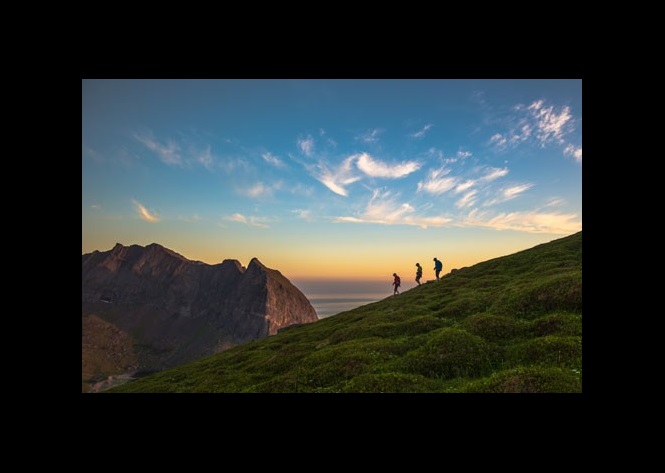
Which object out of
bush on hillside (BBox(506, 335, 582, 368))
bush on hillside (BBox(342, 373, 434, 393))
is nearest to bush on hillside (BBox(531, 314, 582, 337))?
bush on hillside (BBox(506, 335, 582, 368))

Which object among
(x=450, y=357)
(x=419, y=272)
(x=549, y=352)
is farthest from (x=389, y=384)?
(x=419, y=272)

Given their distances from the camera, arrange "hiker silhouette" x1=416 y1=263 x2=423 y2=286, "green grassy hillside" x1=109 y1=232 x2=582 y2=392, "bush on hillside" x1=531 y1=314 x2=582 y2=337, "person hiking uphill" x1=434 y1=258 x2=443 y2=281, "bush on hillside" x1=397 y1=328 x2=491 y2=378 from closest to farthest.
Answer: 1. "green grassy hillside" x1=109 y1=232 x2=582 y2=392
2. "bush on hillside" x1=397 y1=328 x2=491 y2=378
3. "bush on hillside" x1=531 y1=314 x2=582 y2=337
4. "person hiking uphill" x1=434 y1=258 x2=443 y2=281
5. "hiker silhouette" x1=416 y1=263 x2=423 y2=286

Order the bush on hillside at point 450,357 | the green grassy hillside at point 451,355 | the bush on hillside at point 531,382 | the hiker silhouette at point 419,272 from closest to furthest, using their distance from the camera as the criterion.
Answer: the bush on hillside at point 531,382 → the green grassy hillside at point 451,355 → the bush on hillside at point 450,357 → the hiker silhouette at point 419,272

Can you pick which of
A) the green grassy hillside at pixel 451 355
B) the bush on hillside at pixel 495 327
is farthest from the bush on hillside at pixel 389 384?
the bush on hillside at pixel 495 327

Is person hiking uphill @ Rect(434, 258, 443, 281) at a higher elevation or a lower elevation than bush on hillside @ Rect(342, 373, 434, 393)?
higher

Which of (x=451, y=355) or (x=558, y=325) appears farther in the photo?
(x=558, y=325)

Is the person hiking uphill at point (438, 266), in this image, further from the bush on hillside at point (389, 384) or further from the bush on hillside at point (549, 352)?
the bush on hillside at point (389, 384)

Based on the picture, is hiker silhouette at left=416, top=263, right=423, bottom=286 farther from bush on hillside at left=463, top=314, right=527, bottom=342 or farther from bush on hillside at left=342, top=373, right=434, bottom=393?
bush on hillside at left=342, top=373, right=434, bottom=393

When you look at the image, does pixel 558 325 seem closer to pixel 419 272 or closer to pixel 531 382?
pixel 531 382

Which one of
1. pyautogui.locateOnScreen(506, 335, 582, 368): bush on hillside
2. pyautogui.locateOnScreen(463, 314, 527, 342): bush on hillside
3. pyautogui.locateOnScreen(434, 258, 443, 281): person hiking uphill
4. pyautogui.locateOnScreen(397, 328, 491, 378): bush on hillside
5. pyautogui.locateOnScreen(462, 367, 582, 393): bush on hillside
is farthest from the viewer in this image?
pyautogui.locateOnScreen(434, 258, 443, 281): person hiking uphill
